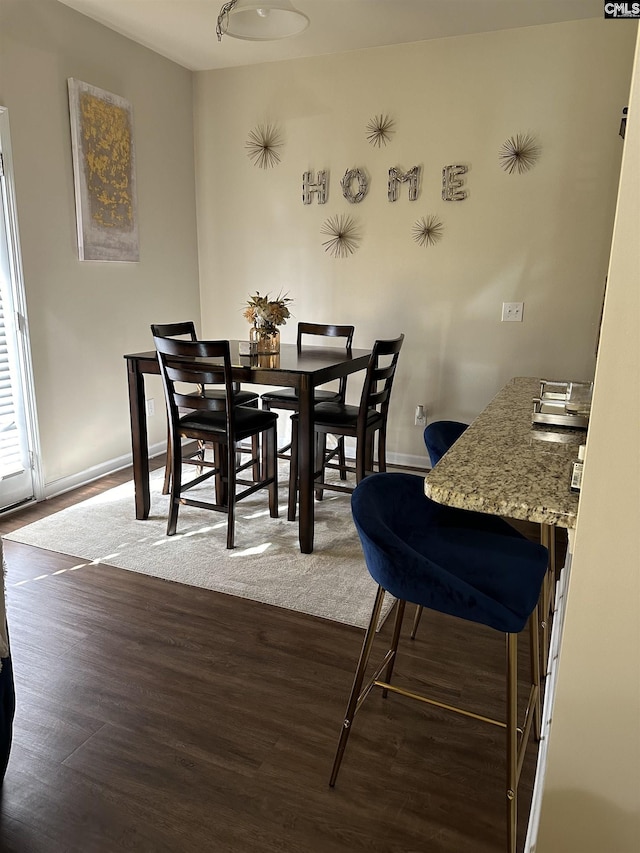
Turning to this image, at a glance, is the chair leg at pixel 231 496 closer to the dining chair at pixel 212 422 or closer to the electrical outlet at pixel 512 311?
the dining chair at pixel 212 422

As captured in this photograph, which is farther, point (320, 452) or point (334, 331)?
point (334, 331)

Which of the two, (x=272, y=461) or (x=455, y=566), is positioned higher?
(x=455, y=566)

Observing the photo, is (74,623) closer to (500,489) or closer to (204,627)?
(204,627)

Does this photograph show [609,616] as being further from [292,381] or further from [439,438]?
[292,381]

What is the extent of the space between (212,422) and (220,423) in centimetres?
5

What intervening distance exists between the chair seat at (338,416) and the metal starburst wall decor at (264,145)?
2107mm

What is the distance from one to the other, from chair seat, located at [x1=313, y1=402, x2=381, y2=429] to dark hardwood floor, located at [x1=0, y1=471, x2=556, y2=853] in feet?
3.87

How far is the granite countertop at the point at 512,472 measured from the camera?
3.75 feet

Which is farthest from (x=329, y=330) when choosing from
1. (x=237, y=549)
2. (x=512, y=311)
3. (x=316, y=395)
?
(x=237, y=549)

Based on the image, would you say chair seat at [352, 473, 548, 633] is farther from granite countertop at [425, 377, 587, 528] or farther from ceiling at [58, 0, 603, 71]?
ceiling at [58, 0, 603, 71]

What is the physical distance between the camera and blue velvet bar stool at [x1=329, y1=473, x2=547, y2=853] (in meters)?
1.27

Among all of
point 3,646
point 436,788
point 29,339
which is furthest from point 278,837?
point 29,339

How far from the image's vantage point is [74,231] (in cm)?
368

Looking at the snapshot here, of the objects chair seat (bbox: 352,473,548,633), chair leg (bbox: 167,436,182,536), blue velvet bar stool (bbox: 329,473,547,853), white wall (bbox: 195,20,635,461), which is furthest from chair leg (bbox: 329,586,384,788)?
white wall (bbox: 195,20,635,461)
